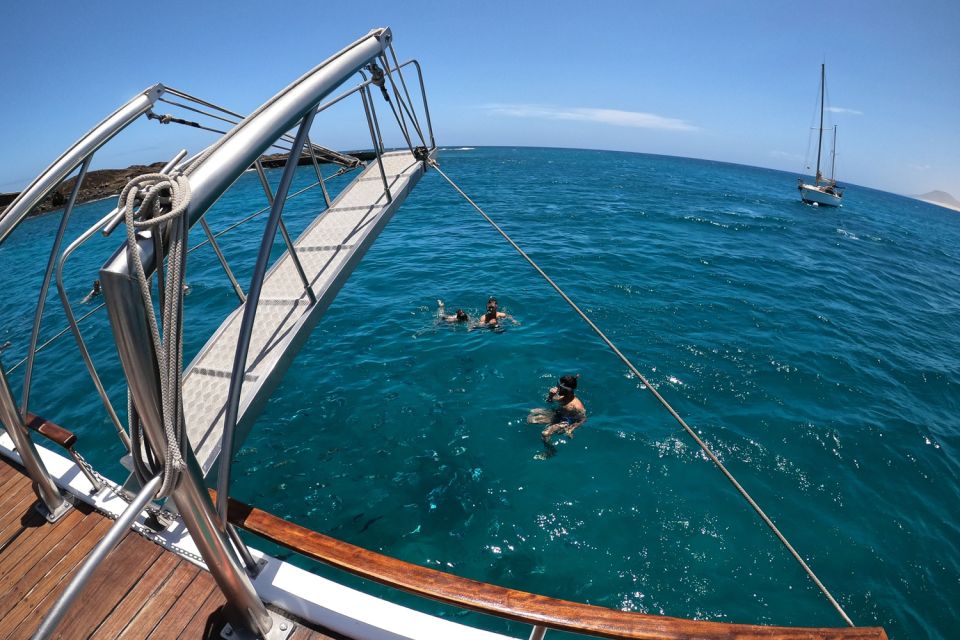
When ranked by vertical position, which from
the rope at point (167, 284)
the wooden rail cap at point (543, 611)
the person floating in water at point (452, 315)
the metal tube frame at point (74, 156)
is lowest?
the wooden rail cap at point (543, 611)

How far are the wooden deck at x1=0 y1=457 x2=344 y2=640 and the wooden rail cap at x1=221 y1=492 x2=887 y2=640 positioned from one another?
702 millimetres

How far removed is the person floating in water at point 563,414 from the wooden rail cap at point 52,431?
6.33 m

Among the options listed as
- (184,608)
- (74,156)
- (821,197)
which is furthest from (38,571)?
(821,197)

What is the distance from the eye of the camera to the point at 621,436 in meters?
7.60

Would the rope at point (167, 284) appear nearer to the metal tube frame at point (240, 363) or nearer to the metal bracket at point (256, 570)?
the metal tube frame at point (240, 363)

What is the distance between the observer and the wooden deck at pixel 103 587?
2.78m

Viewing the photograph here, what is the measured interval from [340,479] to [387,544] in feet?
4.83

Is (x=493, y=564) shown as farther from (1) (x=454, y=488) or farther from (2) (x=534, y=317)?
(2) (x=534, y=317)

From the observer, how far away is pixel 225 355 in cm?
408

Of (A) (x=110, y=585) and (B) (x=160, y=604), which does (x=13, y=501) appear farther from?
(B) (x=160, y=604)

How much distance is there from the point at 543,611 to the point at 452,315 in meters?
9.92

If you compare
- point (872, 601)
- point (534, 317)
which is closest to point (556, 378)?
point (534, 317)

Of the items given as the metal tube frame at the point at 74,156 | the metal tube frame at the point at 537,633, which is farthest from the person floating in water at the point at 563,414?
the metal tube frame at the point at 74,156

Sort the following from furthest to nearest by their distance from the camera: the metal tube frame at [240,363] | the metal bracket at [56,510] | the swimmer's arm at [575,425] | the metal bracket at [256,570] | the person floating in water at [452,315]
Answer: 1. the person floating in water at [452,315]
2. the swimmer's arm at [575,425]
3. the metal bracket at [56,510]
4. the metal bracket at [256,570]
5. the metal tube frame at [240,363]
